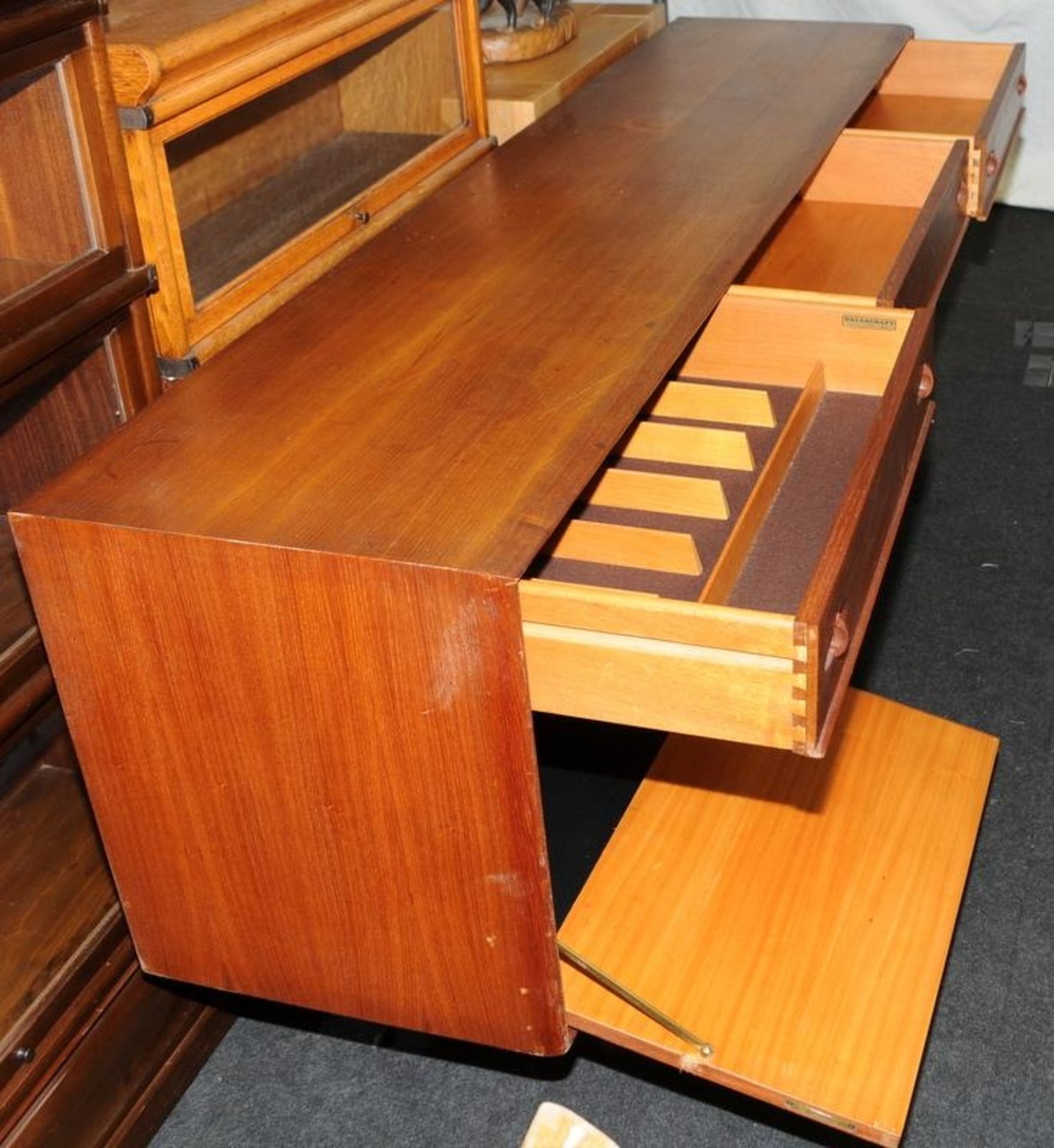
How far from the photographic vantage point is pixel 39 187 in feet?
4.12

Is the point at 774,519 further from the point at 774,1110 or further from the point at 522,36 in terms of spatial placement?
the point at 522,36

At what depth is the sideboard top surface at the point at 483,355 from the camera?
1.14 m

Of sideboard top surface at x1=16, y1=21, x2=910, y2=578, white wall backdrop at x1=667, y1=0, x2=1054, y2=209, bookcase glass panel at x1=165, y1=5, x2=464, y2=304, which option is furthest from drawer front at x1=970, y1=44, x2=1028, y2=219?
white wall backdrop at x1=667, y1=0, x2=1054, y2=209

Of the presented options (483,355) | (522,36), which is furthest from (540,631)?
(522,36)

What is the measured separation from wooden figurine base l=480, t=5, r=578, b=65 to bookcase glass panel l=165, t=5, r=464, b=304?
11.7 inches

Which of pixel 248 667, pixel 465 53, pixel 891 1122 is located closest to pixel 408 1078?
pixel 891 1122

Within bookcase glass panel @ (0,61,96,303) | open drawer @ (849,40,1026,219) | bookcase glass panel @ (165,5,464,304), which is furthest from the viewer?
open drawer @ (849,40,1026,219)

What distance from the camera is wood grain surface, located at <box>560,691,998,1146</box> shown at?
1352mm

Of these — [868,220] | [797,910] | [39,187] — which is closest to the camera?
[39,187]

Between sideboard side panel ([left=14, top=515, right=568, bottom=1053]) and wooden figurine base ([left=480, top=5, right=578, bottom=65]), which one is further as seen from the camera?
wooden figurine base ([left=480, top=5, right=578, bottom=65])

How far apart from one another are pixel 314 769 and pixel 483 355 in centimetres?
40

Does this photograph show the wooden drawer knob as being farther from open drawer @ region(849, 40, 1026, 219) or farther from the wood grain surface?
open drawer @ region(849, 40, 1026, 219)

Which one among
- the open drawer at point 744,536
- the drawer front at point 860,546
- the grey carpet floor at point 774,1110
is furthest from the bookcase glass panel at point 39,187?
the grey carpet floor at point 774,1110

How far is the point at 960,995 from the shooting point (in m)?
1.71
